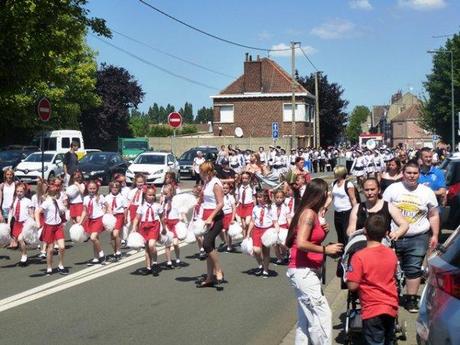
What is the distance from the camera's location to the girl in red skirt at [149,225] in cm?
1077

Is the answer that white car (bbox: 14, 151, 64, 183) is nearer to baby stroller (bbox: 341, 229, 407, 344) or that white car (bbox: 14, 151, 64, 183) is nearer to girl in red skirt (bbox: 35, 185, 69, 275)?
girl in red skirt (bbox: 35, 185, 69, 275)

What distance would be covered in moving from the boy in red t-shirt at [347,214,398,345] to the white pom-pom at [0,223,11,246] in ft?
24.4

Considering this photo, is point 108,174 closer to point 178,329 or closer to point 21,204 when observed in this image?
point 21,204

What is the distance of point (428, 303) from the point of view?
4.37m

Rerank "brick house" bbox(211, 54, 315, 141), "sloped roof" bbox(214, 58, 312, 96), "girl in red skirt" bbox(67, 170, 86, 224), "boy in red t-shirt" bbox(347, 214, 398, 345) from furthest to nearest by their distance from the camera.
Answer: "sloped roof" bbox(214, 58, 312, 96)
"brick house" bbox(211, 54, 315, 141)
"girl in red skirt" bbox(67, 170, 86, 224)
"boy in red t-shirt" bbox(347, 214, 398, 345)

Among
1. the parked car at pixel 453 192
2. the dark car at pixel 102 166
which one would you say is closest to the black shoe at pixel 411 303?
the parked car at pixel 453 192

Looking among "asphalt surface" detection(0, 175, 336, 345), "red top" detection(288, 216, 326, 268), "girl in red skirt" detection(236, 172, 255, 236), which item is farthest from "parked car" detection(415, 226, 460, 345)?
"girl in red skirt" detection(236, 172, 255, 236)

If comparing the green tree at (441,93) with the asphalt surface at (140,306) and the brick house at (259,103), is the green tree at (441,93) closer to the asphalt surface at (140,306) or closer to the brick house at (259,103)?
the brick house at (259,103)

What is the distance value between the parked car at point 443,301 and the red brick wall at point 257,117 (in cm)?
5529

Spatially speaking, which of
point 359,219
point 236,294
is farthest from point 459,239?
point 236,294

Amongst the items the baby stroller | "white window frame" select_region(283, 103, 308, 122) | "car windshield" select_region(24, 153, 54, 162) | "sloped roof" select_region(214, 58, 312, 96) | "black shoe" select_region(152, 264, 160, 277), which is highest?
"sloped roof" select_region(214, 58, 312, 96)

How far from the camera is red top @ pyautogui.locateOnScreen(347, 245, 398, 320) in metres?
5.40

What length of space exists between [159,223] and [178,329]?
3733 mm

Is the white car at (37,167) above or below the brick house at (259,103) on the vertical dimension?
below
